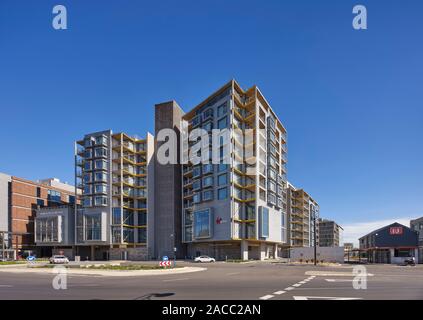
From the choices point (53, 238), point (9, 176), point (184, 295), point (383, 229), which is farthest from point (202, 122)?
point (184, 295)

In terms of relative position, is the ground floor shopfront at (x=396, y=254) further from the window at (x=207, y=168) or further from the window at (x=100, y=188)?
the window at (x=100, y=188)

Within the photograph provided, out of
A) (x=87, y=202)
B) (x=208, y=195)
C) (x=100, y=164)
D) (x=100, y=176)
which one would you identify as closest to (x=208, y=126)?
(x=208, y=195)

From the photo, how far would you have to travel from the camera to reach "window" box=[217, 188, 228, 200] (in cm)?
7509

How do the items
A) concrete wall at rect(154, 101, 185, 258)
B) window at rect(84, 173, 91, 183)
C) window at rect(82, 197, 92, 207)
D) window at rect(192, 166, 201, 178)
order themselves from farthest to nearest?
window at rect(84, 173, 91, 183)
window at rect(82, 197, 92, 207)
concrete wall at rect(154, 101, 185, 258)
window at rect(192, 166, 201, 178)

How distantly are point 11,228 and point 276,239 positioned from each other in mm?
71290

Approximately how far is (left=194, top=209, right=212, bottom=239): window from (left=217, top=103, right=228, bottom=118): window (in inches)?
836

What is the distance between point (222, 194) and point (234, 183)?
361 centimetres

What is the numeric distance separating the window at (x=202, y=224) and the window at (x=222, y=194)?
166 inches

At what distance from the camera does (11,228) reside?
98.4 meters

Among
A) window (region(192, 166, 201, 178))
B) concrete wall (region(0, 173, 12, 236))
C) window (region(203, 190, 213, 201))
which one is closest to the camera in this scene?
window (region(203, 190, 213, 201))

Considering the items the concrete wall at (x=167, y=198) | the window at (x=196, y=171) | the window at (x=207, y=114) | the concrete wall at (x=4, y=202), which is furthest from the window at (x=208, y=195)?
the concrete wall at (x=4, y=202)

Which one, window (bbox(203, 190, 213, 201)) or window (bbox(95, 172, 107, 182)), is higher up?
window (bbox(95, 172, 107, 182))

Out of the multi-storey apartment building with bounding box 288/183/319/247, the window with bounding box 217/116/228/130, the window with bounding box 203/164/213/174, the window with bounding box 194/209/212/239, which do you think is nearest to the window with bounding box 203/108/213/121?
the window with bounding box 217/116/228/130

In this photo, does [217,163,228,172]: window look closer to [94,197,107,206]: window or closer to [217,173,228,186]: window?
[217,173,228,186]: window
